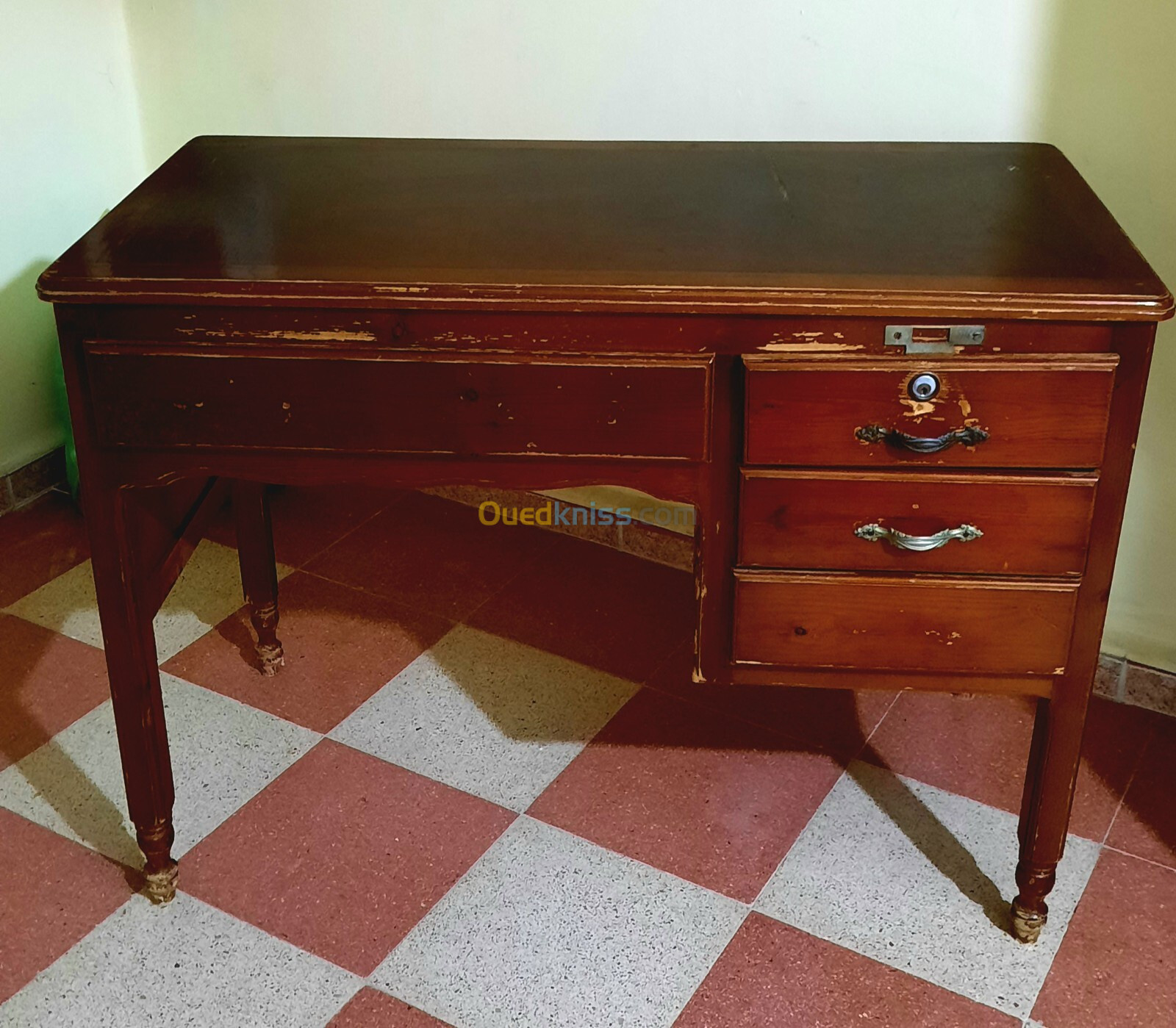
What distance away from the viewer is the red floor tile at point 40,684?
6.35ft

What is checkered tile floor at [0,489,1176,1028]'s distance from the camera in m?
→ 1.52

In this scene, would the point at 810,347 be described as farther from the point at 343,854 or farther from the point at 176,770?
the point at 176,770

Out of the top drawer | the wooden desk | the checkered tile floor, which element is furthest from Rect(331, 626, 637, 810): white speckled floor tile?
the top drawer

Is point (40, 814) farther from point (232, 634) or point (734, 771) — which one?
point (734, 771)

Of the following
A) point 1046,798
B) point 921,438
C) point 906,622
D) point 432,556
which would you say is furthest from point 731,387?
point 432,556

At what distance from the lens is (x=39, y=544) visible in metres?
2.40

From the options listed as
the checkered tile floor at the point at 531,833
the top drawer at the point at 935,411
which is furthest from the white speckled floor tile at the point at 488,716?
the top drawer at the point at 935,411

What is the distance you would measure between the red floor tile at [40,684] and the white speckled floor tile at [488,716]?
16.2 inches

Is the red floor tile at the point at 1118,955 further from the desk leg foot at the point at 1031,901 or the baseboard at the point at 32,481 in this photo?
the baseboard at the point at 32,481

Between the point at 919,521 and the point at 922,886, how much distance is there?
22.3 inches

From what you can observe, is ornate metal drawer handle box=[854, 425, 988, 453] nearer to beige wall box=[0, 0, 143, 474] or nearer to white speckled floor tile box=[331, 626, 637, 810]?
white speckled floor tile box=[331, 626, 637, 810]

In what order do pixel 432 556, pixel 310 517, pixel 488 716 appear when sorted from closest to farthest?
pixel 488 716 → pixel 432 556 → pixel 310 517

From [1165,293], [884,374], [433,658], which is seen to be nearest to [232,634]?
[433,658]

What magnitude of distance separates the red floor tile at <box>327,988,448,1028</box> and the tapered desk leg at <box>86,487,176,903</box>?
30 centimetres
